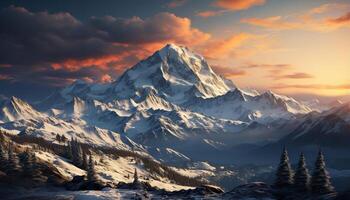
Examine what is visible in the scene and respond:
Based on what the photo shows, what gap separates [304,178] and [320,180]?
14.4 ft

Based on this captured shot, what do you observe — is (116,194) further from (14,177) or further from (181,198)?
(14,177)

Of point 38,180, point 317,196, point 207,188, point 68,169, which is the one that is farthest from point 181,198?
point 68,169

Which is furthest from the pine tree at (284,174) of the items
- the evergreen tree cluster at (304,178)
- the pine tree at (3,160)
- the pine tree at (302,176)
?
the pine tree at (3,160)

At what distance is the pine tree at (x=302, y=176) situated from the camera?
95.5 metres

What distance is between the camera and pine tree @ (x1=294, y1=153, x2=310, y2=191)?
95.5 meters

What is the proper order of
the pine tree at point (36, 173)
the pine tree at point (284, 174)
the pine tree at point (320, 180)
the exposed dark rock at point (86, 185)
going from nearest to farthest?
1. the pine tree at point (320, 180)
2. the pine tree at point (284, 174)
3. the exposed dark rock at point (86, 185)
4. the pine tree at point (36, 173)

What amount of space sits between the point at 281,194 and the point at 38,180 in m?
72.8

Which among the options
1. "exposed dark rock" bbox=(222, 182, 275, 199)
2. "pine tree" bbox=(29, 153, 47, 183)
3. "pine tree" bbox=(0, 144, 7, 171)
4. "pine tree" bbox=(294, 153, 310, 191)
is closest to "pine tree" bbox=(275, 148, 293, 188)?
"exposed dark rock" bbox=(222, 182, 275, 199)

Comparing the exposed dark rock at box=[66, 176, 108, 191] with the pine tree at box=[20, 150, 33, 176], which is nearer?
the exposed dark rock at box=[66, 176, 108, 191]

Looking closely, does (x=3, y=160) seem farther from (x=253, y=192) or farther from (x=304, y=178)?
(x=304, y=178)

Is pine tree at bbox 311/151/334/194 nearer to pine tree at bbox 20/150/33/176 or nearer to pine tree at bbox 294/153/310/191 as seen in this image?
pine tree at bbox 294/153/310/191

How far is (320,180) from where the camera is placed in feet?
303

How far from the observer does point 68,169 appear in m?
192

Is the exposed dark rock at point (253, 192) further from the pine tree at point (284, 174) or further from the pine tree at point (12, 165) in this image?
the pine tree at point (12, 165)
